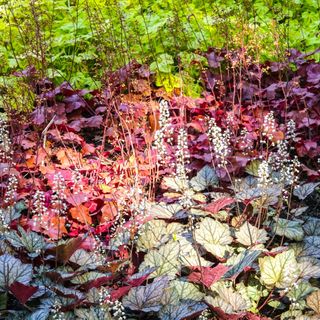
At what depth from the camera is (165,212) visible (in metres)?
3.15

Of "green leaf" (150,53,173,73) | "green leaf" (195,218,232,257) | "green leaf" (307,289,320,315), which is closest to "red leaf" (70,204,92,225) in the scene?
"green leaf" (195,218,232,257)

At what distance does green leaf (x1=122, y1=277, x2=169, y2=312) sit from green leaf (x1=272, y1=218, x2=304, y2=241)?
2.49 feet

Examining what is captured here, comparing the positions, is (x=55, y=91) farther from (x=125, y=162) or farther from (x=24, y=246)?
(x=24, y=246)

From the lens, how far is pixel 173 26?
4.39m

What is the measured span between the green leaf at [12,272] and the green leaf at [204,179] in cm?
120

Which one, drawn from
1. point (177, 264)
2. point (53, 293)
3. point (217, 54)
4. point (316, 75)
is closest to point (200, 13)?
point (217, 54)

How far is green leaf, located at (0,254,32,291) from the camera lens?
2.51m

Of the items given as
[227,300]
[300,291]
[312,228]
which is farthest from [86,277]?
[312,228]

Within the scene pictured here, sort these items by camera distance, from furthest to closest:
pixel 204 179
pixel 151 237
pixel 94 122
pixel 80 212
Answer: pixel 94 122
pixel 204 179
pixel 80 212
pixel 151 237

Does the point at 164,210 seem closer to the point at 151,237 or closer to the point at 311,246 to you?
the point at 151,237

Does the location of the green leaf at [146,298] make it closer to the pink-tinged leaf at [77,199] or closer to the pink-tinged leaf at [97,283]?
the pink-tinged leaf at [97,283]

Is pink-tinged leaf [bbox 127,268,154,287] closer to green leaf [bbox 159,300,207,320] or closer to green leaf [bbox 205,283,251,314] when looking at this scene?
green leaf [bbox 159,300,207,320]

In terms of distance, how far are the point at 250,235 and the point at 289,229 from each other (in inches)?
11.7

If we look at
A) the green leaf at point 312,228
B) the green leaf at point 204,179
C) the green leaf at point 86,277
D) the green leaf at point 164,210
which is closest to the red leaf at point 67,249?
the green leaf at point 86,277
